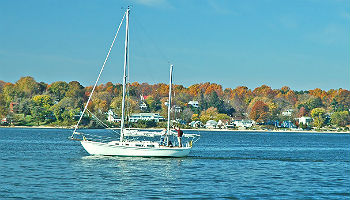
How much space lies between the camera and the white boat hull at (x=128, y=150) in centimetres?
5534

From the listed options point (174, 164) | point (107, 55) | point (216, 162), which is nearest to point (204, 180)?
point (174, 164)

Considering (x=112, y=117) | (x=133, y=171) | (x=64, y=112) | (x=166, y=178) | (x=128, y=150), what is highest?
(x=64, y=112)

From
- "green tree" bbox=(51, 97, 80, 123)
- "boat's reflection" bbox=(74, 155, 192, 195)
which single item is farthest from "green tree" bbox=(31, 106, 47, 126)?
"boat's reflection" bbox=(74, 155, 192, 195)

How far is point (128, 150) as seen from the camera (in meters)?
55.3

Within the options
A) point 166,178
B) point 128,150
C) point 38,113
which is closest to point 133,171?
point 166,178

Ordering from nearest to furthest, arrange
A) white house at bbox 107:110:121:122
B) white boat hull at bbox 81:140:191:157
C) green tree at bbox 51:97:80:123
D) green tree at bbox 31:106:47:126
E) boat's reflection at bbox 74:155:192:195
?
1. boat's reflection at bbox 74:155:192:195
2. white boat hull at bbox 81:140:191:157
3. green tree at bbox 51:97:80:123
4. green tree at bbox 31:106:47:126
5. white house at bbox 107:110:121:122

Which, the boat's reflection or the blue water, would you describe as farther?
the boat's reflection

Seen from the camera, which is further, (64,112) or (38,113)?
(38,113)

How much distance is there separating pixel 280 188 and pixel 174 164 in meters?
15.9

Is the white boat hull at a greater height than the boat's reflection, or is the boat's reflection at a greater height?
the white boat hull

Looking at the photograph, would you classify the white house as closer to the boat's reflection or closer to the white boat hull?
the boat's reflection

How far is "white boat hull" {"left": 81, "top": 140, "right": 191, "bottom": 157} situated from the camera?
5534 cm

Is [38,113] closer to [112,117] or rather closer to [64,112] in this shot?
[64,112]

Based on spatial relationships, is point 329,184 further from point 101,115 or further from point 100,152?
point 101,115
